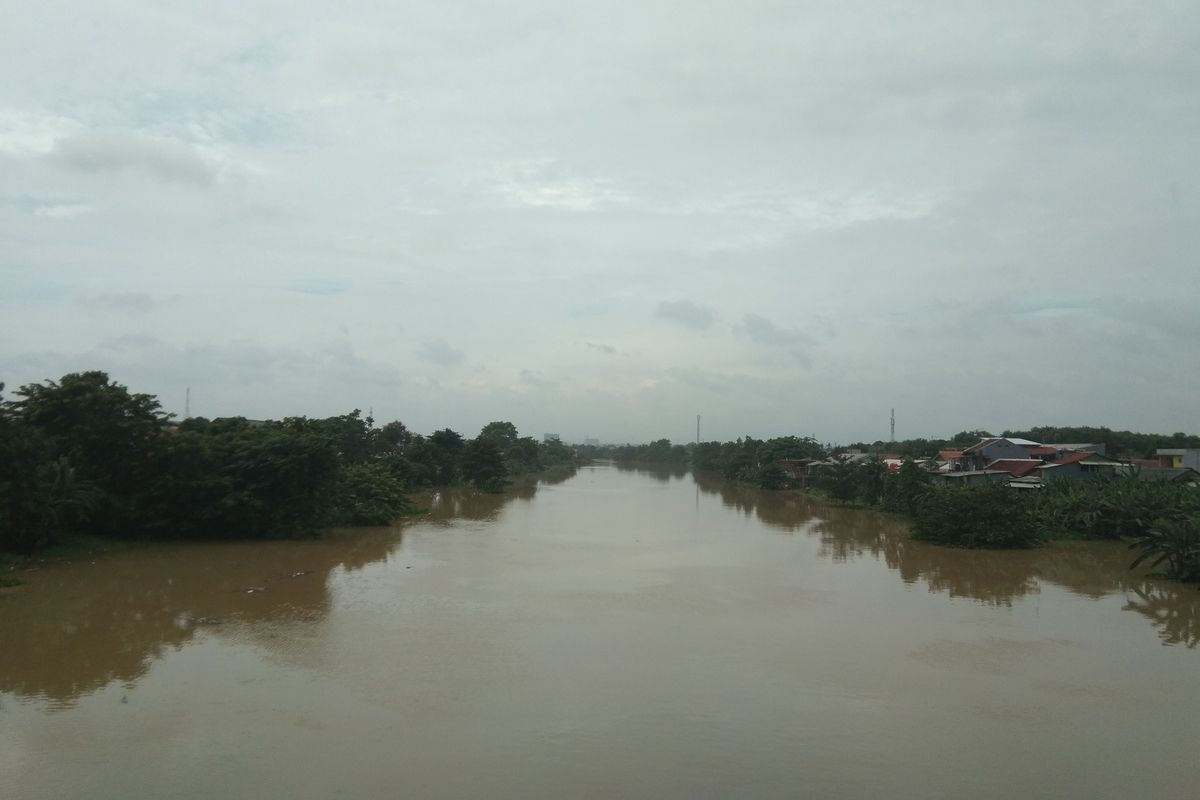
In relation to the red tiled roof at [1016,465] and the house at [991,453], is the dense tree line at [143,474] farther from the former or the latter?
the house at [991,453]

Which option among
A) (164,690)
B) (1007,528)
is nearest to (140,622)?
(164,690)

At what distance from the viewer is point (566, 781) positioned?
503cm

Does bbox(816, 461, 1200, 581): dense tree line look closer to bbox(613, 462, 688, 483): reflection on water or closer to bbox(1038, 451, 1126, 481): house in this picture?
bbox(1038, 451, 1126, 481): house

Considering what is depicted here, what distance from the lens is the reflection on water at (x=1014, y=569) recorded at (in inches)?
451

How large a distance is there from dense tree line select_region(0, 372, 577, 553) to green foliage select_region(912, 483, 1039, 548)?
13.9 metres

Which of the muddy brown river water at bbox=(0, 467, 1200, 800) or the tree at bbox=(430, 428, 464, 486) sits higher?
the tree at bbox=(430, 428, 464, 486)

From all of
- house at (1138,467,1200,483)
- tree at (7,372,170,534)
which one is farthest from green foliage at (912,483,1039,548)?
tree at (7,372,170,534)

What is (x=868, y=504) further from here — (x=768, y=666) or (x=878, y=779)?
(x=878, y=779)

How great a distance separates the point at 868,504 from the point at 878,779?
23410mm

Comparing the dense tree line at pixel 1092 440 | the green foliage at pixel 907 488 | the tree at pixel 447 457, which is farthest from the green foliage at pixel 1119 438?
the tree at pixel 447 457

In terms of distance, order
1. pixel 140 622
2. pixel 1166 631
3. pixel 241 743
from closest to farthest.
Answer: pixel 241 743
pixel 140 622
pixel 1166 631

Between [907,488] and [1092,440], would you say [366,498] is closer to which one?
[907,488]

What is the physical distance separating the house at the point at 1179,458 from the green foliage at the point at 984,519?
621 inches

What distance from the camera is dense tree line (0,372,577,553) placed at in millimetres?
12047
